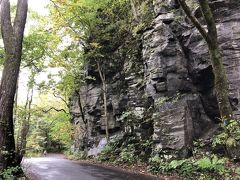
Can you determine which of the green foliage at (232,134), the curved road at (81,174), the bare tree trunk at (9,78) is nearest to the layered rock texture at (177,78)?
the curved road at (81,174)

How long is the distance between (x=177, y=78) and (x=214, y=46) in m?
6.76

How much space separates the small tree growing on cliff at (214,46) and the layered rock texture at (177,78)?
4469 millimetres

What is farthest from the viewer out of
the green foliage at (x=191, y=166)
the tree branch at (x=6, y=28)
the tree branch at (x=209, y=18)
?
the green foliage at (x=191, y=166)

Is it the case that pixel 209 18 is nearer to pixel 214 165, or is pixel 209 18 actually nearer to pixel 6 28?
pixel 214 165

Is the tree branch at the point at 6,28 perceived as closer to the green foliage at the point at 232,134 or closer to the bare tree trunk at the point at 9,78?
the bare tree trunk at the point at 9,78

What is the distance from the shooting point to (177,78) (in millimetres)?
16297

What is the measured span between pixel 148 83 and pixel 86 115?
40.6ft

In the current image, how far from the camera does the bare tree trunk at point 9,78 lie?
324 inches

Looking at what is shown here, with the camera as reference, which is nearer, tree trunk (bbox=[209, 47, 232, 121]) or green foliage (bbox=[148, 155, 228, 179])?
tree trunk (bbox=[209, 47, 232, 121])

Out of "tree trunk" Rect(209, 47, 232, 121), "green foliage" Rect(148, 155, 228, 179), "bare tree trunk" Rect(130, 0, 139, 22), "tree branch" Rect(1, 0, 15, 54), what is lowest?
"green foliage" Rect(148, 155, 228, 179)

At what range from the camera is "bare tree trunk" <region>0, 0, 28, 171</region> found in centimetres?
823

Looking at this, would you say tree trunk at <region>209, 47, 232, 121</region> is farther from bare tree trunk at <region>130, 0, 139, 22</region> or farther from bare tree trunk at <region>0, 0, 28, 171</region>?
bare tree trunk at <region>130, 0, 139, 22</region>

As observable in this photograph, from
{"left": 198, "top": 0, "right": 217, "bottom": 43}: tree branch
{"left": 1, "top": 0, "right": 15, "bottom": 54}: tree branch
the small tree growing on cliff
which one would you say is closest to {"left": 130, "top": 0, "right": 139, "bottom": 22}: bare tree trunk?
the small tree growing on cliff

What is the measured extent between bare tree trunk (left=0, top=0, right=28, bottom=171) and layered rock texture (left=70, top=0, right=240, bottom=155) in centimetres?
869
